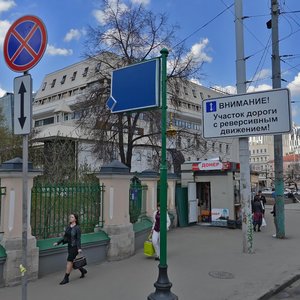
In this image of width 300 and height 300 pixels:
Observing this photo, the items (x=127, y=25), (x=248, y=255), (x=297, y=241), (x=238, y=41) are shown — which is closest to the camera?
(x=248, y=255)

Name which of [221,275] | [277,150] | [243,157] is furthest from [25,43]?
[277,150]

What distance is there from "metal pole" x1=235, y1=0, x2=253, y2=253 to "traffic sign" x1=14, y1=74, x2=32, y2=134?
845 centimetres

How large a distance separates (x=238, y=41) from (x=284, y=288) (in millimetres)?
7850

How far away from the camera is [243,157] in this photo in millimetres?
11898

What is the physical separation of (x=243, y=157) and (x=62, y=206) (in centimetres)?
578

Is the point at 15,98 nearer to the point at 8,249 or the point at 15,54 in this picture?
the point at 15,54

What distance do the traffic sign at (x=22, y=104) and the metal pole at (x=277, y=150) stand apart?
39.6 feet

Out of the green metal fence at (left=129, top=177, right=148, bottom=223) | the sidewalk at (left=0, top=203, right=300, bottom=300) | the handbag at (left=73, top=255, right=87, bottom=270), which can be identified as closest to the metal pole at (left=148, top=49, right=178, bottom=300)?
the sidewalk at (left=0, top=203, right=300, bottom=300)

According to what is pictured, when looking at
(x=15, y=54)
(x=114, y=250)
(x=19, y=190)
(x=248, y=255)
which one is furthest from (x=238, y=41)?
(x=15, y=54)

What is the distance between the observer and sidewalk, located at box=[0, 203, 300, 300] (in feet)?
23.0

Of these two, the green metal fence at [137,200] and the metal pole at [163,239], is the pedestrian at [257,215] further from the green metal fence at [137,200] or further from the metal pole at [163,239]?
the metal pole at [163,239]

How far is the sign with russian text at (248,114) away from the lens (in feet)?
34.9

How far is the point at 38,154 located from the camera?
87.3 feet

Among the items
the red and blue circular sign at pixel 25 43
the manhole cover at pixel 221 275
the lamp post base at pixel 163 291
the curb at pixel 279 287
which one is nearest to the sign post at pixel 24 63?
the red and blue circular sign at pixel 25 43
